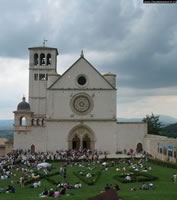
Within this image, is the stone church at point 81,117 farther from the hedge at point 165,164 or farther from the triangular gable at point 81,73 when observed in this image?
the hedge at point 165,164

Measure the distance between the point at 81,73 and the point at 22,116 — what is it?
1137 centimetres

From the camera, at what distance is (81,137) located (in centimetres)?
4844

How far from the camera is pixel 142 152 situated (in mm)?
47031

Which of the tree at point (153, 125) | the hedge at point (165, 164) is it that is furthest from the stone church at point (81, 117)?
the tree at point (153, 125)

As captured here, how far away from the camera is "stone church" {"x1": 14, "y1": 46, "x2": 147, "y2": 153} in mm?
47688

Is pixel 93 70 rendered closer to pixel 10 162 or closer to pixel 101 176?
pixel 10 162

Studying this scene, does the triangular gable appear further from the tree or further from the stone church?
the tree

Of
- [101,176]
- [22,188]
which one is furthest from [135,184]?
[22,188]

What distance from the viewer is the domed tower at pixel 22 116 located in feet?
155

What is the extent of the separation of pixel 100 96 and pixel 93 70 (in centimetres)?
425

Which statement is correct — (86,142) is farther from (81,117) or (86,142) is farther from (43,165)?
(43,165)

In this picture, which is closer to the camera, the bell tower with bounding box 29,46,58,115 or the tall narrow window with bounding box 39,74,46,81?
the bell tower with bounding box 29,46,58,115

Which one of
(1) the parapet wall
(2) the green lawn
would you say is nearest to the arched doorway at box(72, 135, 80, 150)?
(1) the parapet wall

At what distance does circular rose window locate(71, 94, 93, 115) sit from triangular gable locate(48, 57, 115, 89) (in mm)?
1597
